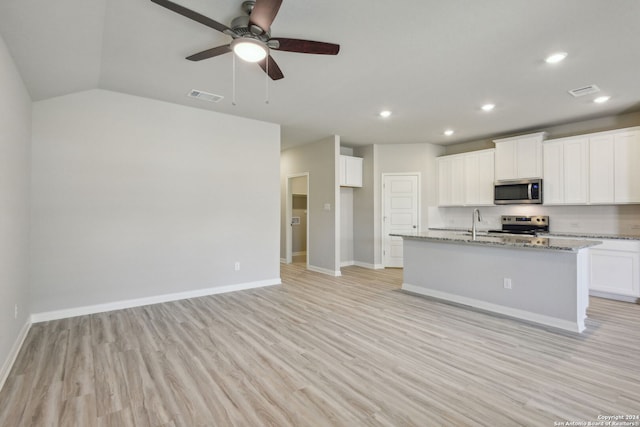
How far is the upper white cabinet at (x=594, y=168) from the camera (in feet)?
14.4

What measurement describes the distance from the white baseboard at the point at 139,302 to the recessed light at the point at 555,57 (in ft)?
15.0

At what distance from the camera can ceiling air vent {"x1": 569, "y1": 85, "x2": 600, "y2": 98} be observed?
3.66m

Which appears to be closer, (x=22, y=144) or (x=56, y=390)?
(x=56, y=390)

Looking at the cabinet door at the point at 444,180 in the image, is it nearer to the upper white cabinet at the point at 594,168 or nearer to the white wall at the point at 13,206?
the upper white cabinet at the point at 594,168

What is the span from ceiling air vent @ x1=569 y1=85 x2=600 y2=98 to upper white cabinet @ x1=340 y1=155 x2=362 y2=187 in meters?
3.89

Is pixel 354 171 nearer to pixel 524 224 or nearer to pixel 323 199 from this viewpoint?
pixel 323 199

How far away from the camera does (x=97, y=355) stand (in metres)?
2.71

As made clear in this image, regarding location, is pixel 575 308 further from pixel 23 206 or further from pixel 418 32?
pixel 23 206

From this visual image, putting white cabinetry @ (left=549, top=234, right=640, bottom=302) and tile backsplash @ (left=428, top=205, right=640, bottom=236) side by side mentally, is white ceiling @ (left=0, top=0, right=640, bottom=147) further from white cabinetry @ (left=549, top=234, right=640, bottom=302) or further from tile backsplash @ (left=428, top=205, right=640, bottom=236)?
white cabinetry @ (left=549, top=234, right=640, bottom=302)

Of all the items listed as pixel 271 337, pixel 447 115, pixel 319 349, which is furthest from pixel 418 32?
pixel 271 337

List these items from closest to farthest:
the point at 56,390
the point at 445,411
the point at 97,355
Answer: the point at 445,411 < the point at 56,390 < the point at 97,355

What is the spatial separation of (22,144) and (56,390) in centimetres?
234

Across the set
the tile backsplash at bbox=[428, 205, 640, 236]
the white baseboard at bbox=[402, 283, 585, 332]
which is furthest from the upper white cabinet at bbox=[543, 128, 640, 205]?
the white baseboard at bbox=[402, 283, 585, 332]

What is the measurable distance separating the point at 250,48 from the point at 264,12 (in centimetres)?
37
